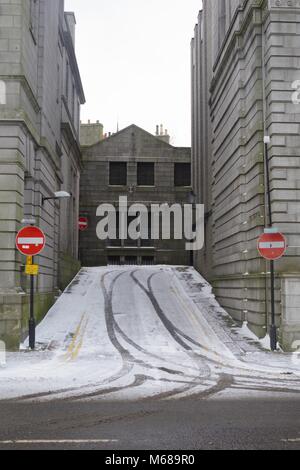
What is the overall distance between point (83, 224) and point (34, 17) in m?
21.8

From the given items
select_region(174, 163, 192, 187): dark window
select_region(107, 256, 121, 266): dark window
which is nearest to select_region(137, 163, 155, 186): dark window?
select_region(174, 163, 192, 187): dark window

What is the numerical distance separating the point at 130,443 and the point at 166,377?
5.60 m

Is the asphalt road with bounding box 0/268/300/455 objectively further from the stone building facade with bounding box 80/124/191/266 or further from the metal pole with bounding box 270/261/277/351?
the stone building facade with bounding box 80/124/191/266

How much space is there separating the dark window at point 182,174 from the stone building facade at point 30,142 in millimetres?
15015

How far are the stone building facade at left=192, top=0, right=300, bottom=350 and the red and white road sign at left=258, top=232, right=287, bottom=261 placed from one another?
88cm

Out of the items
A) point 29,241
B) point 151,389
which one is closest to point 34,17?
point 29,241

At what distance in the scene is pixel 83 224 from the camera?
1601 inches

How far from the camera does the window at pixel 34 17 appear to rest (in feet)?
62.7

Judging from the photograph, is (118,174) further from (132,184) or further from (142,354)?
(142,354)

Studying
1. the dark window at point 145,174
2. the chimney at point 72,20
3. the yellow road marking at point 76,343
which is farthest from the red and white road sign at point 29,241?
the dark window at point 145,174

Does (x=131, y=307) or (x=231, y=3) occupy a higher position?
(x=231, y=3)

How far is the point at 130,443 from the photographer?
6906mm

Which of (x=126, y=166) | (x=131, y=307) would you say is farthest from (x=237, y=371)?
(x=126, y=166)
